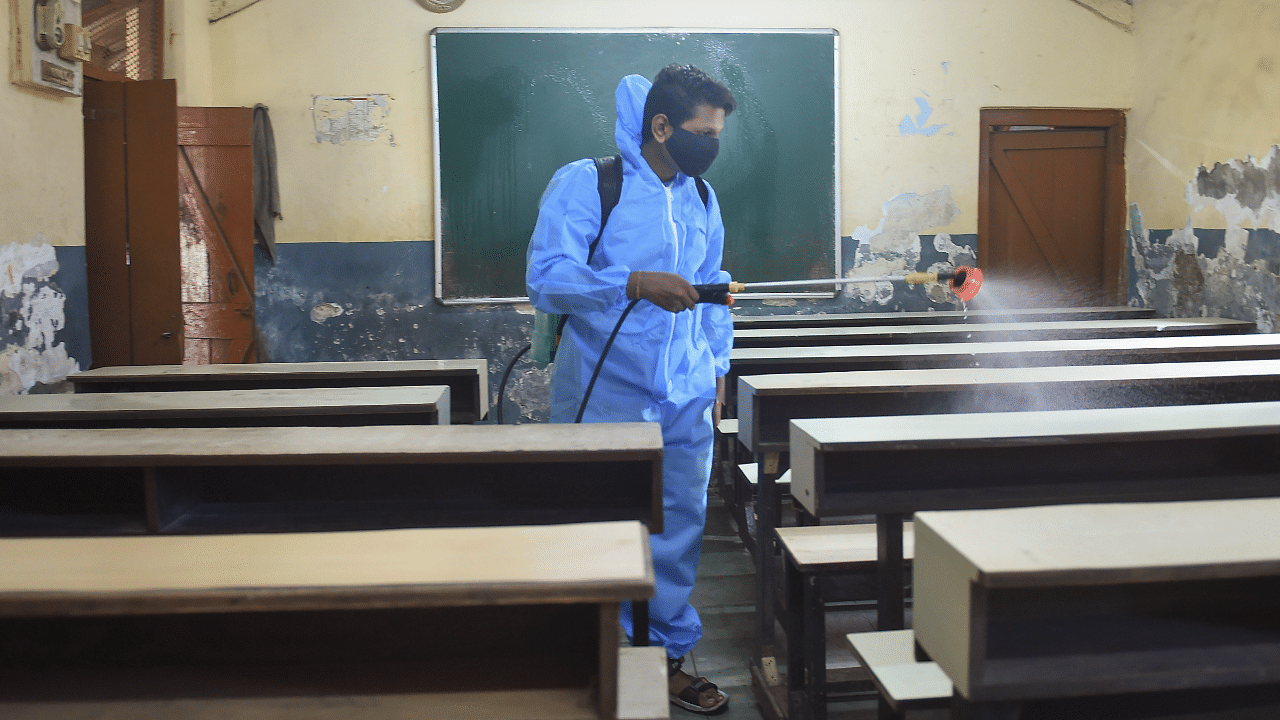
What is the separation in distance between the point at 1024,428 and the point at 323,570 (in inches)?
45.9

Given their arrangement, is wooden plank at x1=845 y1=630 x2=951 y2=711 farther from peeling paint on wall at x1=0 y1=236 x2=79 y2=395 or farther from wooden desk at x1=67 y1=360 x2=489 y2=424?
peeling paint on wall at x1=0 y1=236 x2=79 y2=395

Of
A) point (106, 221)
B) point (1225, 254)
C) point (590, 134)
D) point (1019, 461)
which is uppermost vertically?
point (590, 134)

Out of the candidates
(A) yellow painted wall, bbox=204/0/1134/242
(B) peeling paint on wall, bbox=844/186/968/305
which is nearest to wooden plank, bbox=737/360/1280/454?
(B) peeling paint on wall, bbox=844/186/968/305

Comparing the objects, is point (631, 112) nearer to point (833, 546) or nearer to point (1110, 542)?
point (833, 546)

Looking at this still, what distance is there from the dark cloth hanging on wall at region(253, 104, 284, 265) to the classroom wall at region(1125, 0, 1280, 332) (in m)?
4.78

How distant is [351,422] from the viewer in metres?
2.14

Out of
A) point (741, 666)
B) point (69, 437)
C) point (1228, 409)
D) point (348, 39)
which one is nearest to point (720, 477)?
point (741, 666)

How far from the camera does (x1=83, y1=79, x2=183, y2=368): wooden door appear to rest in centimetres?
348

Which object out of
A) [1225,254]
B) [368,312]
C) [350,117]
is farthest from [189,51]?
[1225,254]

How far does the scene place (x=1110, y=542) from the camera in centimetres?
97

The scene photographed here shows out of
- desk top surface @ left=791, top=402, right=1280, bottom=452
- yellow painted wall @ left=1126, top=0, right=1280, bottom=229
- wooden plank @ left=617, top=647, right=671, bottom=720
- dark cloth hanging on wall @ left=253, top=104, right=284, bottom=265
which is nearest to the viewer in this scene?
wooden plank @ left=617, top=647, right=671, bottom=720

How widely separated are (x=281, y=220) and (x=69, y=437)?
11.5 feet

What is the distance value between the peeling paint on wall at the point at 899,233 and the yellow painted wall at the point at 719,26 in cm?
7


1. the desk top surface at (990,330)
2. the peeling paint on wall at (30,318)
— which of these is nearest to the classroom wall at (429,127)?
the desk top surface at (990,330)
